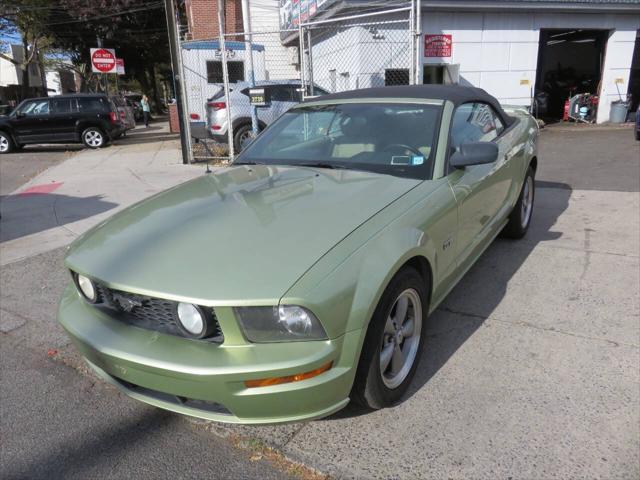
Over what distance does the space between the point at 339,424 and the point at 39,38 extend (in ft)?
133

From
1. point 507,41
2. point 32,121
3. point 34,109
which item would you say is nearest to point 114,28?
point 34,109

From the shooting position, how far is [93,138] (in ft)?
54.9

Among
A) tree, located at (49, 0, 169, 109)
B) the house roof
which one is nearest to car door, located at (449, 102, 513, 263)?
the house roof

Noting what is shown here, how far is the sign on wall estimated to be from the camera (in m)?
13.6

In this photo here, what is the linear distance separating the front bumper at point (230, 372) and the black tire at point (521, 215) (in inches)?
132

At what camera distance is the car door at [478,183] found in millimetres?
3270

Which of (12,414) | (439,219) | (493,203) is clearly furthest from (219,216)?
(493,203)

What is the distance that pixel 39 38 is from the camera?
114 ft

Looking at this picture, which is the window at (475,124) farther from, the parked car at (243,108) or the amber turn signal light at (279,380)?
the parked car at (243,108)

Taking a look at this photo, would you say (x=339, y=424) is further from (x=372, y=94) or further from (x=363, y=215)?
(x=372, y=94)

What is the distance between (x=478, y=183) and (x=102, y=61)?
67.6ft

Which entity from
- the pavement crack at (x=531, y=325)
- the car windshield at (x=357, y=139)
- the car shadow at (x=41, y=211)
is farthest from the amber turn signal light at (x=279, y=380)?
the car shadow at (x=41, y=211)

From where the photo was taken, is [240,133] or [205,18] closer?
[240,133]

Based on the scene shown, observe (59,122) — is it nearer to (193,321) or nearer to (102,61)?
(102,61)
